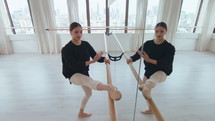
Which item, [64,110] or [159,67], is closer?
[159,67]

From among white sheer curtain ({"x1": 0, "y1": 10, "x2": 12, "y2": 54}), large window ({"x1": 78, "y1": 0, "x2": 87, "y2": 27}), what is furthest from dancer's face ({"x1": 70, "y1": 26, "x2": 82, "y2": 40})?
white sheer curtain ({"x1": 0, "y1": 10, "x2": 12, "y2": 54})

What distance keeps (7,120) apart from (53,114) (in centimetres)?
57

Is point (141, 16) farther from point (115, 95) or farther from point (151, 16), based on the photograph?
point (115, 95)

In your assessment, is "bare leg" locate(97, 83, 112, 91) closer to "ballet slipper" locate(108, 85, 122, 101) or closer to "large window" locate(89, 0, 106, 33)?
"ballet slipper" locate(108, 85, 122, 101)

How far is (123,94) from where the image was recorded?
2039 mm

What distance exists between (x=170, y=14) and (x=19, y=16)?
4.85 metres

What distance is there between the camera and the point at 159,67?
1051 millimetres

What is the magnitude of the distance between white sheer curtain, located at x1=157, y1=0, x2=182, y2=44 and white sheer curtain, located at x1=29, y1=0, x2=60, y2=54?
3.94 meters

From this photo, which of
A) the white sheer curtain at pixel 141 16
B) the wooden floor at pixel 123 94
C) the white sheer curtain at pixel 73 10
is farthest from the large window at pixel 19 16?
the white sheer curtain at pixel 141 16

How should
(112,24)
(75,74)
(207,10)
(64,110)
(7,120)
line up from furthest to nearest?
(112,24), (64,110), (7,120), (75,74), (207,10)

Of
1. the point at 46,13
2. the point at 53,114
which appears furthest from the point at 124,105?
the point at 46,13

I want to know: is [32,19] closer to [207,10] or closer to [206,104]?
[207,10]

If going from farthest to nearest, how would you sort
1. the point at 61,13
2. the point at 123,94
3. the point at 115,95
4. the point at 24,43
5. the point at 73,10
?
1. the point at 24,43
2. the point at 61,13
3. the point at 73,10
4. the point at 123,94
5. the point at 115,95

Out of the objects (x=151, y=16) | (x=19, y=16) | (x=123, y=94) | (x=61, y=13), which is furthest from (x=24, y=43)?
(x=151, y=16)
